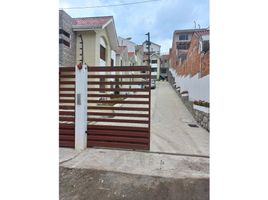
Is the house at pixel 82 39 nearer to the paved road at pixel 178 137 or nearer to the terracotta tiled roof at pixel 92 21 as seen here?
the terracotta tiled roof at pixel 92 21

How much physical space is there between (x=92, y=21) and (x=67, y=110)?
10670 mm

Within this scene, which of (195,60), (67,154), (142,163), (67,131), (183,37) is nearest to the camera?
(142,163)

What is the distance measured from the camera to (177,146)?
5820mm

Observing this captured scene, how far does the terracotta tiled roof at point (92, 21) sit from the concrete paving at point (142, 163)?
10.2m

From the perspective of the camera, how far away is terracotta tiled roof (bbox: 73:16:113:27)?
13712mm

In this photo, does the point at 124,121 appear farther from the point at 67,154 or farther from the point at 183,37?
the point at 183,37

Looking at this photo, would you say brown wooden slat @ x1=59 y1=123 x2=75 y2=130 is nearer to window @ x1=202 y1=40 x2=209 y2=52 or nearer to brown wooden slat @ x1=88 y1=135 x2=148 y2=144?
brown wooden slat @ x1=88 y1=135 x2=148 y2=144

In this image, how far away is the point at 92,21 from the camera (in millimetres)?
14672

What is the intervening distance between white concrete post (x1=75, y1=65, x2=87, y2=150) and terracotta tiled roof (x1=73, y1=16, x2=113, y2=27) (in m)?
9.04

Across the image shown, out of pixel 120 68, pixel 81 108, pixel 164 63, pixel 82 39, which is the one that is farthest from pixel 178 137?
pixel 164 63

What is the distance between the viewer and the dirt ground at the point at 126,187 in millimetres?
3281
